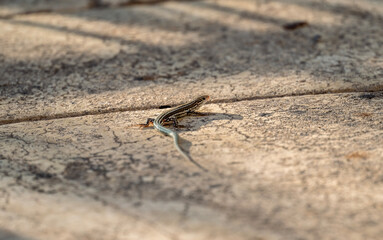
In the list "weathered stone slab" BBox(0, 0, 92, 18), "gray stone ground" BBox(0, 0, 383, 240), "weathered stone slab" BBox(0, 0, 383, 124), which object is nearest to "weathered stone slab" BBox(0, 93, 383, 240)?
"gray stone ground" BBox(0, 0, 383, 240)

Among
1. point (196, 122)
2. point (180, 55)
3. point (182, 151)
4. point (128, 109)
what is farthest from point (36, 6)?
point (182, 151)

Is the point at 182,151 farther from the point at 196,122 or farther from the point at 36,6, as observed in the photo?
the point at 36,6

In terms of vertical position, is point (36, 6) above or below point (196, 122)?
above

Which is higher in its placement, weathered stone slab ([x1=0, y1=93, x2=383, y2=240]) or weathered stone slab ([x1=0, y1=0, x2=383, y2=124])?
weathered stone slab ([x1=0, y1=0, x2=383, y2=124])

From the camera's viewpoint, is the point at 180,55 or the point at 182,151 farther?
the point at 180,55

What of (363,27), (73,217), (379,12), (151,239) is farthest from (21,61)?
(379,12)

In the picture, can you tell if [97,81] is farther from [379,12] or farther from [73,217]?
[379,12]

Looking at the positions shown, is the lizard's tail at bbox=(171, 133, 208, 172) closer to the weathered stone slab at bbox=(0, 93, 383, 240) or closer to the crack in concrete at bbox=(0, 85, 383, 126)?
the weathered stone slab at bbox=(0, 93, 383, 240)
